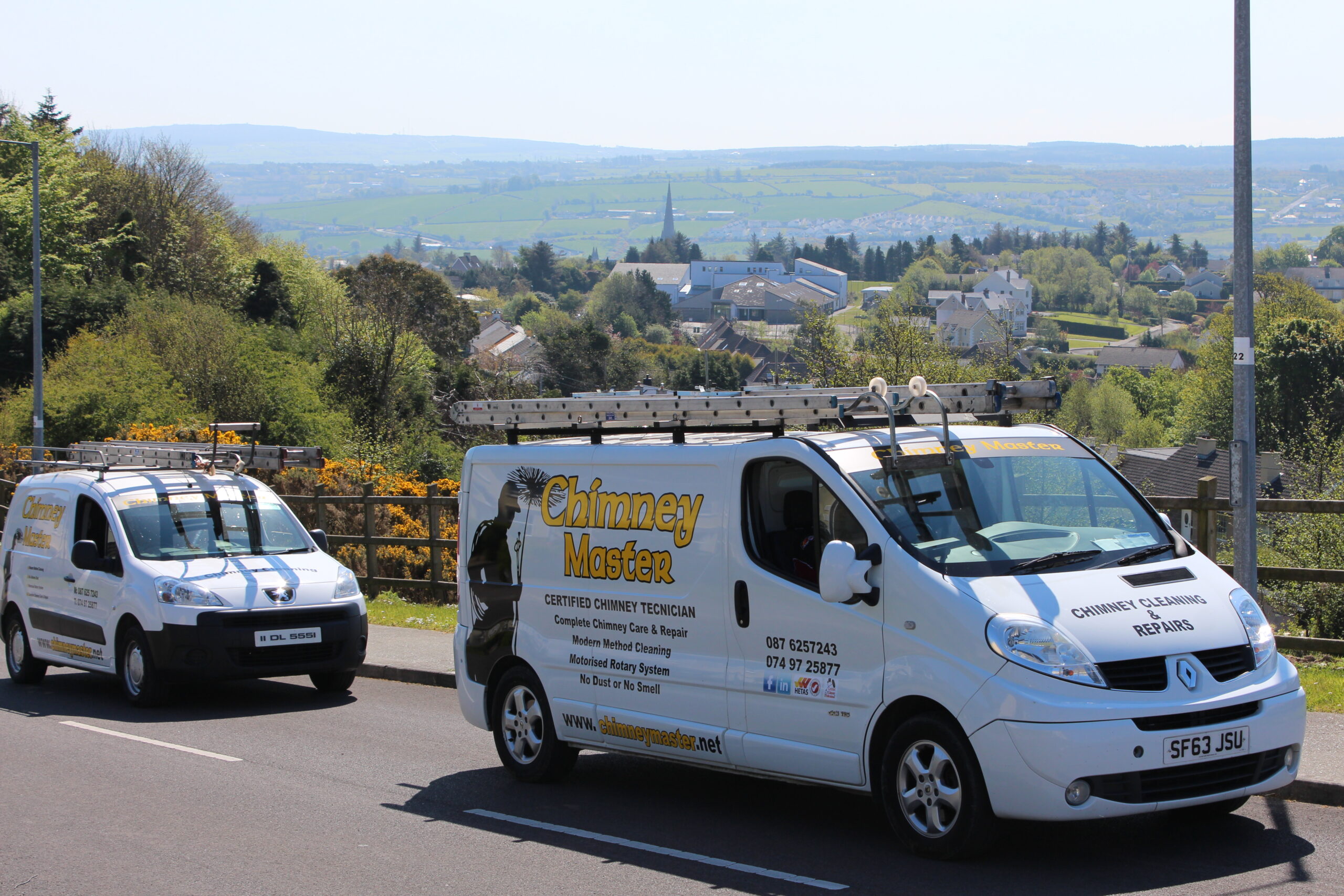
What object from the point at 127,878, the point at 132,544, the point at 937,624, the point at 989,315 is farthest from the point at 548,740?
the point at 989,315

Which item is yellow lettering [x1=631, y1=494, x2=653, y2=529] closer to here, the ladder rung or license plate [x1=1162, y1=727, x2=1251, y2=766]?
the ladder rung

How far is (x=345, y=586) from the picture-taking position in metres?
12.0

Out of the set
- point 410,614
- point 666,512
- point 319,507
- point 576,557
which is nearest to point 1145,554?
point 666,512

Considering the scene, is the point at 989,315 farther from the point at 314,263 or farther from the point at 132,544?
the point at 314,263

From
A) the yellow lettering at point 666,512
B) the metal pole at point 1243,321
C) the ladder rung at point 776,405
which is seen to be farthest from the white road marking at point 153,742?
the metal pole at point 1243,321

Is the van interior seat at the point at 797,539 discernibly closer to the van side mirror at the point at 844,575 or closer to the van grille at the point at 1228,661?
the van side mirror at the point at 844,575

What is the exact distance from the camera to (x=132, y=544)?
1181cm

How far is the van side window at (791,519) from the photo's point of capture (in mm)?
6520

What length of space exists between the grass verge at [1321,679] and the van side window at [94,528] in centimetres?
989

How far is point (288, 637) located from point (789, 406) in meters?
6.19

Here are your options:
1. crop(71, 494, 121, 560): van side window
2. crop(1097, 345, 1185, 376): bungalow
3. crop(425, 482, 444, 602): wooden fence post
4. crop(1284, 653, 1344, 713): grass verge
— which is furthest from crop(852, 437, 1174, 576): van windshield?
crop(1097, 345, 1185, 376): bungalow

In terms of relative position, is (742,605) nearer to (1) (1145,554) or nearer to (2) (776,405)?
(2) (776,405)

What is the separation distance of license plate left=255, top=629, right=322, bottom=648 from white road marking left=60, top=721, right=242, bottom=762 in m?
1.37

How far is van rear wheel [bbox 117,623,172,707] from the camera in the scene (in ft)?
37.0
